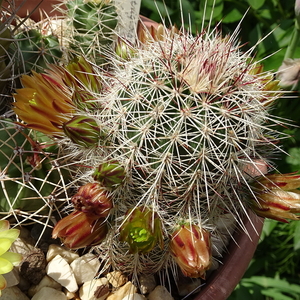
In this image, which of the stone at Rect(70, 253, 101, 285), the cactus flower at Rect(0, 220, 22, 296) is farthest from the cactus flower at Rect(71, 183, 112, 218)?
the stone at Rect(70, 253, 101, 285)

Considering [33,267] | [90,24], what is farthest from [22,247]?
[90,24]

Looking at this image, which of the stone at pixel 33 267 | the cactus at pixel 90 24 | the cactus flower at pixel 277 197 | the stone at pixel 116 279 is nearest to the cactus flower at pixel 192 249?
the cactus flower at pixel 277 197

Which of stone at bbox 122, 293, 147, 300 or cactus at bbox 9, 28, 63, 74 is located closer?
stone at bbox 122, 293, 147, 300

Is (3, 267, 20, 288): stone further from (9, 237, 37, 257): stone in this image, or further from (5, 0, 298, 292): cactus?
(5, 0, 298, 292): cactus

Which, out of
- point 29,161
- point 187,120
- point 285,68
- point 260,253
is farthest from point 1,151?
point 260,253

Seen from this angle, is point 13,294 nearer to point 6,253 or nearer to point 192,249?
point 6,253
